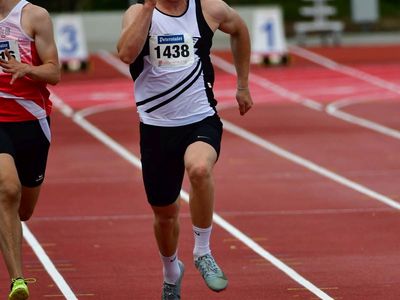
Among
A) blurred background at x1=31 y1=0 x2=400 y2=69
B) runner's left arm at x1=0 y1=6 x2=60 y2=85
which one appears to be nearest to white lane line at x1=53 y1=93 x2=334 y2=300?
runner's left arm at x1=0 y1=6 x2=60 y2=85

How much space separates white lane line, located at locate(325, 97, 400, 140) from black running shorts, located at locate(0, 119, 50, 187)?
38.5 ft

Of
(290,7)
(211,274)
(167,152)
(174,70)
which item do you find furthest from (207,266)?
(290,7)

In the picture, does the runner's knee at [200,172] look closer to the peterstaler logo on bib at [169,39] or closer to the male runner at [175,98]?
the male runner at [175,98]

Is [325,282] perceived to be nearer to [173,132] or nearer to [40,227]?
[173,132]

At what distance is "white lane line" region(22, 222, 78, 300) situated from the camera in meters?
9.81

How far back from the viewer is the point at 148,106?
8.91m

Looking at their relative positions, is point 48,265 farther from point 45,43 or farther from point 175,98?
point 175,98

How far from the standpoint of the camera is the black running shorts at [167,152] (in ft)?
29.0

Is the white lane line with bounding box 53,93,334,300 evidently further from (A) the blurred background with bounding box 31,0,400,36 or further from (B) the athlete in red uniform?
(A) the blurred background with bounding box 31,0,400,36

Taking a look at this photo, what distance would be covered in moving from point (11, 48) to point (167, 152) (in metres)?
1.18

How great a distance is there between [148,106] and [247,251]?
2.96 m

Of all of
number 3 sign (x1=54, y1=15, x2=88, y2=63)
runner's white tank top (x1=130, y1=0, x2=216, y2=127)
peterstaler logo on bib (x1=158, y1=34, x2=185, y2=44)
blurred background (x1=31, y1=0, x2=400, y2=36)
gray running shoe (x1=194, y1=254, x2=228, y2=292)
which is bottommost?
blurred background (x1=31, y1=0, x2=400, y2=36)

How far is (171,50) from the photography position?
8727mm

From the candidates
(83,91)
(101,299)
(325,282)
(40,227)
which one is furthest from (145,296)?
(83,91)
